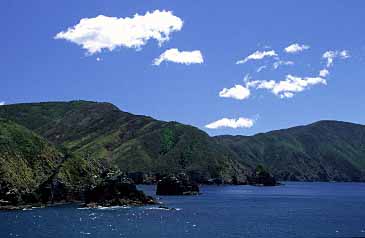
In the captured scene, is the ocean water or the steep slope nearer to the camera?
the ocean water

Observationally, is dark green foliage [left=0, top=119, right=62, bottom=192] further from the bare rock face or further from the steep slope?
the bare rock face

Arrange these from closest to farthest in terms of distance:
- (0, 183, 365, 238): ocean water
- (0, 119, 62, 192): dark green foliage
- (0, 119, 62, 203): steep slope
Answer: (0, 183, 365, 238): ocean water
(0, 119, 62, 203): steep slope
(0, 119, 62, 192): dark green foliage

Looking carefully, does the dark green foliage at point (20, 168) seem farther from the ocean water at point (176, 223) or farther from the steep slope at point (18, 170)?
the ocean water at point (176, 223)

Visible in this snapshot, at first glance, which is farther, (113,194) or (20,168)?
(20,168)

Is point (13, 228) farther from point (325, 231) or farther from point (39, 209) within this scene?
point (325, 231)

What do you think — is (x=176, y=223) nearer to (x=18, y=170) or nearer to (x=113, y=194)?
(x=113, y=194)

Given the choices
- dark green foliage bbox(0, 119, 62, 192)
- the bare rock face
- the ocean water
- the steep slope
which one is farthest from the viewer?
the bare rock face

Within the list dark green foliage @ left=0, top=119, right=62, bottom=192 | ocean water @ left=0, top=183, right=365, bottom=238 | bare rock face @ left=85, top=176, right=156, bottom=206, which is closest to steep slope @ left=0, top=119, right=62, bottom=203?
dark green foliage @ left=0, top=119, right=62, bottom=192

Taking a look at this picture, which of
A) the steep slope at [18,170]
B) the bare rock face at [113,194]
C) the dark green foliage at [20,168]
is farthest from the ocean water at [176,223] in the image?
the dark green foliage at [20,168]

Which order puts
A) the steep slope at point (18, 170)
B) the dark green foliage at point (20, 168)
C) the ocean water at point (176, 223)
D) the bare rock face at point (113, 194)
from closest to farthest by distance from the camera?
1. the ocean water at point (176, 223)
2. the steep slope at point (18, 170)
3. the dark green foliage at point (20, 168)
4. the bare rock face at point (113, 194)

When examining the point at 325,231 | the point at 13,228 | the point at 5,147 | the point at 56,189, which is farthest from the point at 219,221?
the point at 5,147

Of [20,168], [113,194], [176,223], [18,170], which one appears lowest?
[176,223]

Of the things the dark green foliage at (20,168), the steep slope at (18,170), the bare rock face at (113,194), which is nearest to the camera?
the steep slope at (18,170)

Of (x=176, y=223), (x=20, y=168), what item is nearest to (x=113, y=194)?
(x=20, y=168)
